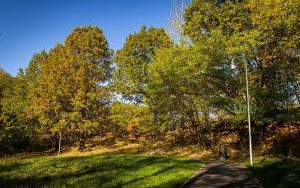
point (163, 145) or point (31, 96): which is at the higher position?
point (31, 96)

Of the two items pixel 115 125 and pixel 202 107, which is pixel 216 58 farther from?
pixel 115 125

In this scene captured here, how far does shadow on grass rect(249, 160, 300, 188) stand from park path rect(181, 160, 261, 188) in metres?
0.50

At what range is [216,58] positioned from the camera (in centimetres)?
3609

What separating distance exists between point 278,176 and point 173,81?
2128 cm

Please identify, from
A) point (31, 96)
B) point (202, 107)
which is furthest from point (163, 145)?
point (31, 96)

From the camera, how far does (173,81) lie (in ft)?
138

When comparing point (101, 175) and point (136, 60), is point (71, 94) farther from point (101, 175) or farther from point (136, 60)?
point (101, 175)

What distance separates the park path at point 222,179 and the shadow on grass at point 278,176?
0.50 metres

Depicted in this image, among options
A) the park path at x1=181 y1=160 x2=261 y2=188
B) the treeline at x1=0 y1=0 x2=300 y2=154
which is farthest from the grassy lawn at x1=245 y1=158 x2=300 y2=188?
the treeline at x1=0 y1=0 x2=300 y2=154

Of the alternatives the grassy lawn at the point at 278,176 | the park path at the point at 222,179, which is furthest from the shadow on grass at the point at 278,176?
the park path at the point at 222,179

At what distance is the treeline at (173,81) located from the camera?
35.5 meters

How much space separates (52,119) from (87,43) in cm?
1098

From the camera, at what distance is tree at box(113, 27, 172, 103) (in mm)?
51375

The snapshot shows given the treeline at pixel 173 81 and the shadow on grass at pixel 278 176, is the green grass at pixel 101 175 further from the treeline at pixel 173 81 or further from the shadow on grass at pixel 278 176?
the treeline at pixel 173 81
